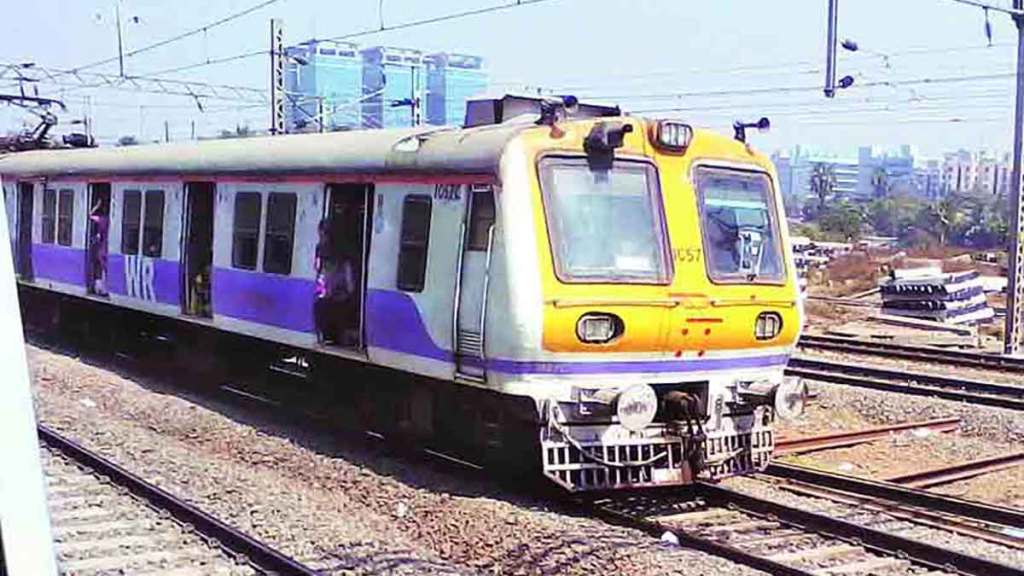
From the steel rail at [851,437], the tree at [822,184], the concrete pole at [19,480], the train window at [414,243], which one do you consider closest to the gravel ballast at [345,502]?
the train window at [414,243]

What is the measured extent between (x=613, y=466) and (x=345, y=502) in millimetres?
1932

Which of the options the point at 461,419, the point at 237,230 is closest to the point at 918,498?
the point at 461,419

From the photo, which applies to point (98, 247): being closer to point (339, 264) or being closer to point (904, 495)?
point (339, 264)

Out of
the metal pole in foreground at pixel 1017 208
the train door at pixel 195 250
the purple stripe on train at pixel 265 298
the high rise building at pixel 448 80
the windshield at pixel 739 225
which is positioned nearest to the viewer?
the windshield at pixel 739 225

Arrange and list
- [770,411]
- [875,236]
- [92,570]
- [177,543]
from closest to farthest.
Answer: [92,570], [177,543], [770,411], [875,236]

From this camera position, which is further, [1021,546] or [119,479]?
[119,479]

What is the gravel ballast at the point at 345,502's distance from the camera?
732cm

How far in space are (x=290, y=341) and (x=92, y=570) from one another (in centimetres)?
448

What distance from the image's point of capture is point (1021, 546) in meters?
7.70

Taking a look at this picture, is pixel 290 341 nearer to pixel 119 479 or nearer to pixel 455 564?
pixel 119 479

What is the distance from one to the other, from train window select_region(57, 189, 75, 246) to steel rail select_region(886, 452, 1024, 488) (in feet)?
39.4

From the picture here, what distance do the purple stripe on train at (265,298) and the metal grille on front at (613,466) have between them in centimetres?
335

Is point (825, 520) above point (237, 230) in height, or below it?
below

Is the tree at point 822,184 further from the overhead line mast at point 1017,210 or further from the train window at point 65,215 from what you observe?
the train window at point 65,215
